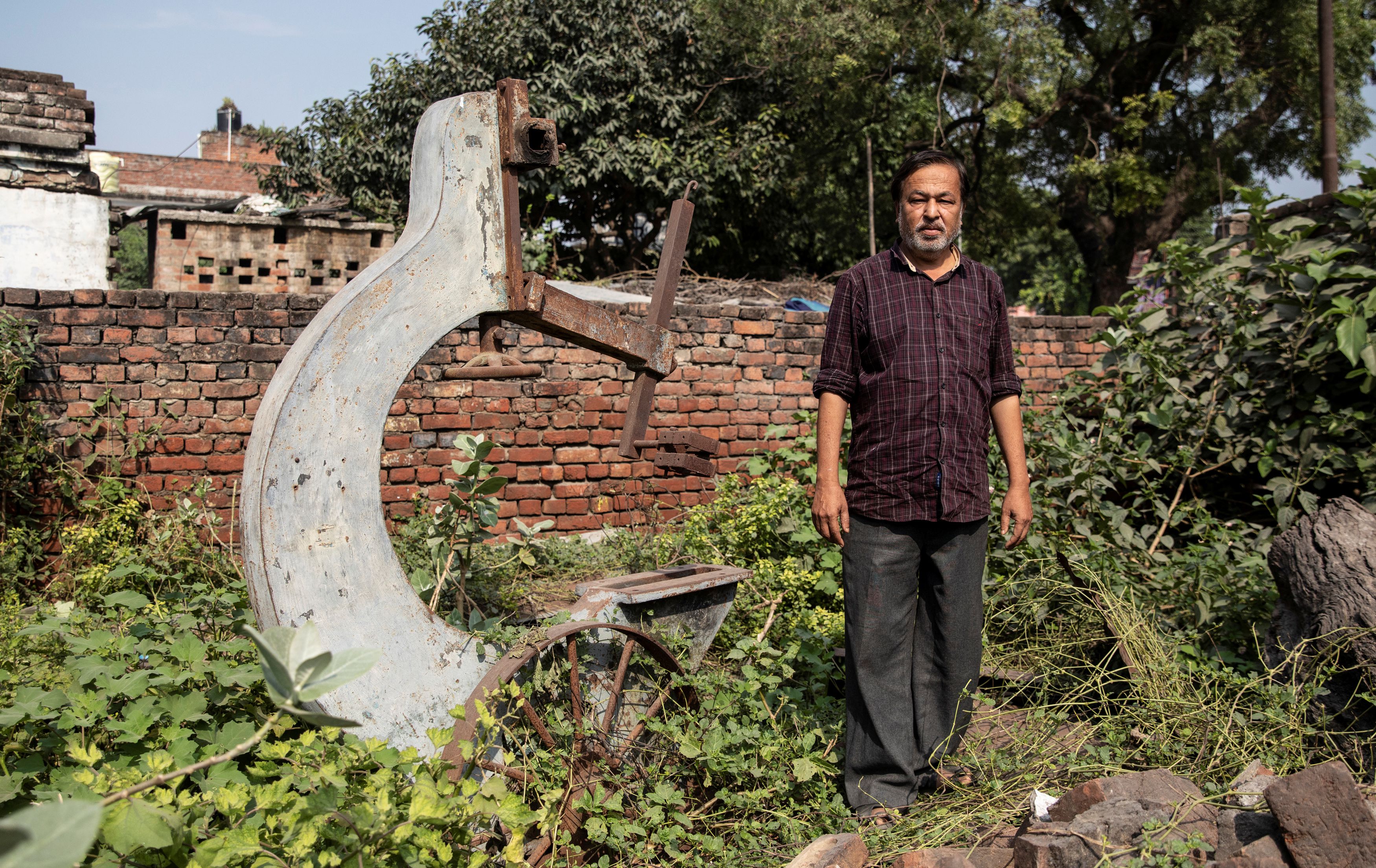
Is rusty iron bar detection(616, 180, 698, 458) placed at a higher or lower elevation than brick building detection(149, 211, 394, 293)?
lower

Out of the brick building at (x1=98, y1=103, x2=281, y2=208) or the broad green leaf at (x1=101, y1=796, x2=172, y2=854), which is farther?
the brick building at (x1=98, y1=103, x2=281, y2=208)

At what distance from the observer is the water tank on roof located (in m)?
29.5

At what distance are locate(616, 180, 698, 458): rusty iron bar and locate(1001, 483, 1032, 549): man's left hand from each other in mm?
1128

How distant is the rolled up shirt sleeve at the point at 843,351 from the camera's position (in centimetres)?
274

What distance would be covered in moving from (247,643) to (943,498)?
193 cm

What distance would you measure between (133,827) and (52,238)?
7442 millimetres

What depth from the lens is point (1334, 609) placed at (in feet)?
9.71

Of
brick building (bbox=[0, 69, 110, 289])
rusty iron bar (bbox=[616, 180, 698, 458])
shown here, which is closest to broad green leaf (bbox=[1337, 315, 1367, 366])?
rusty iron bar (bbox=[616, 180, 698, 458])

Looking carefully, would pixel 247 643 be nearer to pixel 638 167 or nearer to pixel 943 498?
pixel 943 498

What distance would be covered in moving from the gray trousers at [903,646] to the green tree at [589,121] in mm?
7994

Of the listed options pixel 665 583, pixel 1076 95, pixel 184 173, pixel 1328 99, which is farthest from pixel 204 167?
pixel 665 583

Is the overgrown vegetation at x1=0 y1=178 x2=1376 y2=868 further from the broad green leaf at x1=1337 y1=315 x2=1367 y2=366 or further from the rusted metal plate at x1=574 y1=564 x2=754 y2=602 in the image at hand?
the rusted metal plate at x1=574 y1=564 x2=754 y2=602

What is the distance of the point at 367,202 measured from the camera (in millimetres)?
11039

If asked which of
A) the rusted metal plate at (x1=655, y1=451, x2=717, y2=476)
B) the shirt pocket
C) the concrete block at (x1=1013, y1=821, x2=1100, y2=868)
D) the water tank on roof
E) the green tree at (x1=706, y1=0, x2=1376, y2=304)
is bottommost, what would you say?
the concrete block at (x1=1013, y1=821, x2=1100, y2=868)
